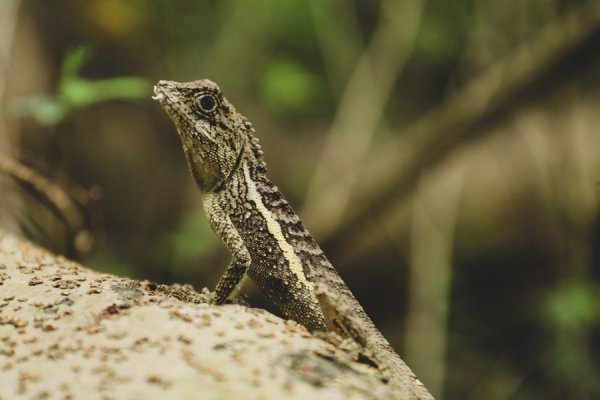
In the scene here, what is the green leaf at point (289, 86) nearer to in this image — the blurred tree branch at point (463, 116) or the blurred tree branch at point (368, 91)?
the blurred tree branch at point (368, 91)

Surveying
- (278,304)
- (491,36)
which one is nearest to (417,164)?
(491,36)

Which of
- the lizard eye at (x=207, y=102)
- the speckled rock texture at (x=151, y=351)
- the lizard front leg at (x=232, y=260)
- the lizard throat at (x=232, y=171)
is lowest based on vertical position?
the speckled rock texture at (x=151, y=351)

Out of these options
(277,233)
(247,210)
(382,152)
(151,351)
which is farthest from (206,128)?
(382,152)

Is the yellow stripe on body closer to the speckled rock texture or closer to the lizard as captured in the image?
the lizard

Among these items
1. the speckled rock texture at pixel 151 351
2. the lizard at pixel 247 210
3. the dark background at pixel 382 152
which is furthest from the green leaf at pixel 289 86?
the speckled rock texture at pixel 151 351

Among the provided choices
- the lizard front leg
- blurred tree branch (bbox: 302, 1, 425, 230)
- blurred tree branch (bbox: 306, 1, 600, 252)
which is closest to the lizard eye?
the lizard front leg

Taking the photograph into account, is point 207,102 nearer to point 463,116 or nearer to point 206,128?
point 206,128

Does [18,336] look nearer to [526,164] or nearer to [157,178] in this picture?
Answer: [157,178]

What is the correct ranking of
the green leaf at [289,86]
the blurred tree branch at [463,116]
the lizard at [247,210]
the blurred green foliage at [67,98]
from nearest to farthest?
the lizard at [247,210] < the blurred green foliage at [67,98] < the blurred tree branch at [463,116] < the green leaf at [289,86]
